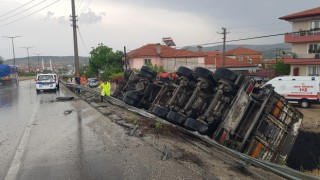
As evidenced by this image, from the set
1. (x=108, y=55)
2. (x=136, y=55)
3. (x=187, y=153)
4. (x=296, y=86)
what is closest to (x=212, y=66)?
(x=136, y=55)

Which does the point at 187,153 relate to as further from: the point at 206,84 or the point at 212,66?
the point at 212,66

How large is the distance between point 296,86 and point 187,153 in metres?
20.8

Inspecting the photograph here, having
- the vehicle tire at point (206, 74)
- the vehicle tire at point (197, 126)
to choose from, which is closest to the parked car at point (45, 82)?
the vehicle tire at point (206, 74)

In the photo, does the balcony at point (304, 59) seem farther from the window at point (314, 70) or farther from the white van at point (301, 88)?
the white van at point (301, 88)

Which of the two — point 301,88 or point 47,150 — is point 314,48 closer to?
point 301,88

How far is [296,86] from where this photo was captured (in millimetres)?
25531

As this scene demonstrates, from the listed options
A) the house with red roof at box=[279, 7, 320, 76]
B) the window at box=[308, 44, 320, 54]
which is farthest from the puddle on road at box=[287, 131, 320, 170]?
the window at box=[308, 44, 320, 54]

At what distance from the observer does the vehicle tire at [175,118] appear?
1020 cm

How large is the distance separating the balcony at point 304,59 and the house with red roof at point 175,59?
14370 millimetres

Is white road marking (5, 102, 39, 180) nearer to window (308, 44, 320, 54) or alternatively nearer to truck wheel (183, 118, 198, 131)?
truck wheel (183, 118, 198, 131)

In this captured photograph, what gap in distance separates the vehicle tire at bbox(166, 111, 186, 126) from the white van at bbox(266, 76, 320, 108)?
707 inches

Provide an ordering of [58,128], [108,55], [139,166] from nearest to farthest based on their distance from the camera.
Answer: [139,166] < [58,128] < [108,55]

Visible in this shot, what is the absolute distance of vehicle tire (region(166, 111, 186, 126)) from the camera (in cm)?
1020

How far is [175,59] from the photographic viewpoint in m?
58.7
